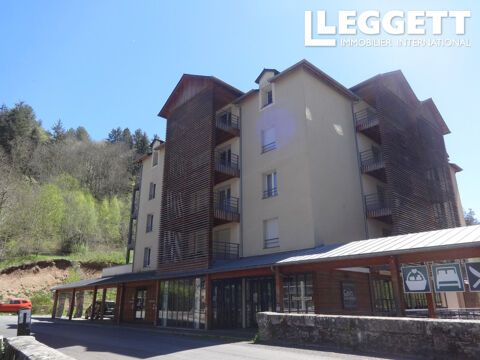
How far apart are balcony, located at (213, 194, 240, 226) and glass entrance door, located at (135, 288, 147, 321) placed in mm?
8272

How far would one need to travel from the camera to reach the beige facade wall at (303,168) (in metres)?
17.3

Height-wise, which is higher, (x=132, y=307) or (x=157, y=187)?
(x=157, y=187)

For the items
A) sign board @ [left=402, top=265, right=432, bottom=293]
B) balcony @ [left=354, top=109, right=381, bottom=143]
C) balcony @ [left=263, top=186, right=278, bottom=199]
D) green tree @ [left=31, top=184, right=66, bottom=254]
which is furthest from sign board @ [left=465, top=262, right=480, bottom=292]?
green tree @ [left=31, top=184, right=66, bottom=254]

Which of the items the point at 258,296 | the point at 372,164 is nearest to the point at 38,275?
the point at 258,296

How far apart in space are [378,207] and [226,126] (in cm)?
1031

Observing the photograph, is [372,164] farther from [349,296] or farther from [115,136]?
[115,136]

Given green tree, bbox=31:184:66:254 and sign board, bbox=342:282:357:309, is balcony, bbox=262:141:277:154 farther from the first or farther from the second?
green tree, bbox=31:184:66:254

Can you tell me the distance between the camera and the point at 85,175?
6031 cm

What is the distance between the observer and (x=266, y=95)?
70.3ft

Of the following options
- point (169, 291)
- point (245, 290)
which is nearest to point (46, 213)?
point (169, 291)

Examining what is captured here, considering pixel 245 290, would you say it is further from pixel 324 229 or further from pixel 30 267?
pixel 30 267

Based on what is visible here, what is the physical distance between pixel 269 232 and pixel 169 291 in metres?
6.91

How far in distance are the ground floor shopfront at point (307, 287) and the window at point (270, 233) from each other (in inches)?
65.6

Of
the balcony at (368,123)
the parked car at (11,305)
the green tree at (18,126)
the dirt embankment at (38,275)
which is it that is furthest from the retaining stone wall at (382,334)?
the green tree at (18,126)
